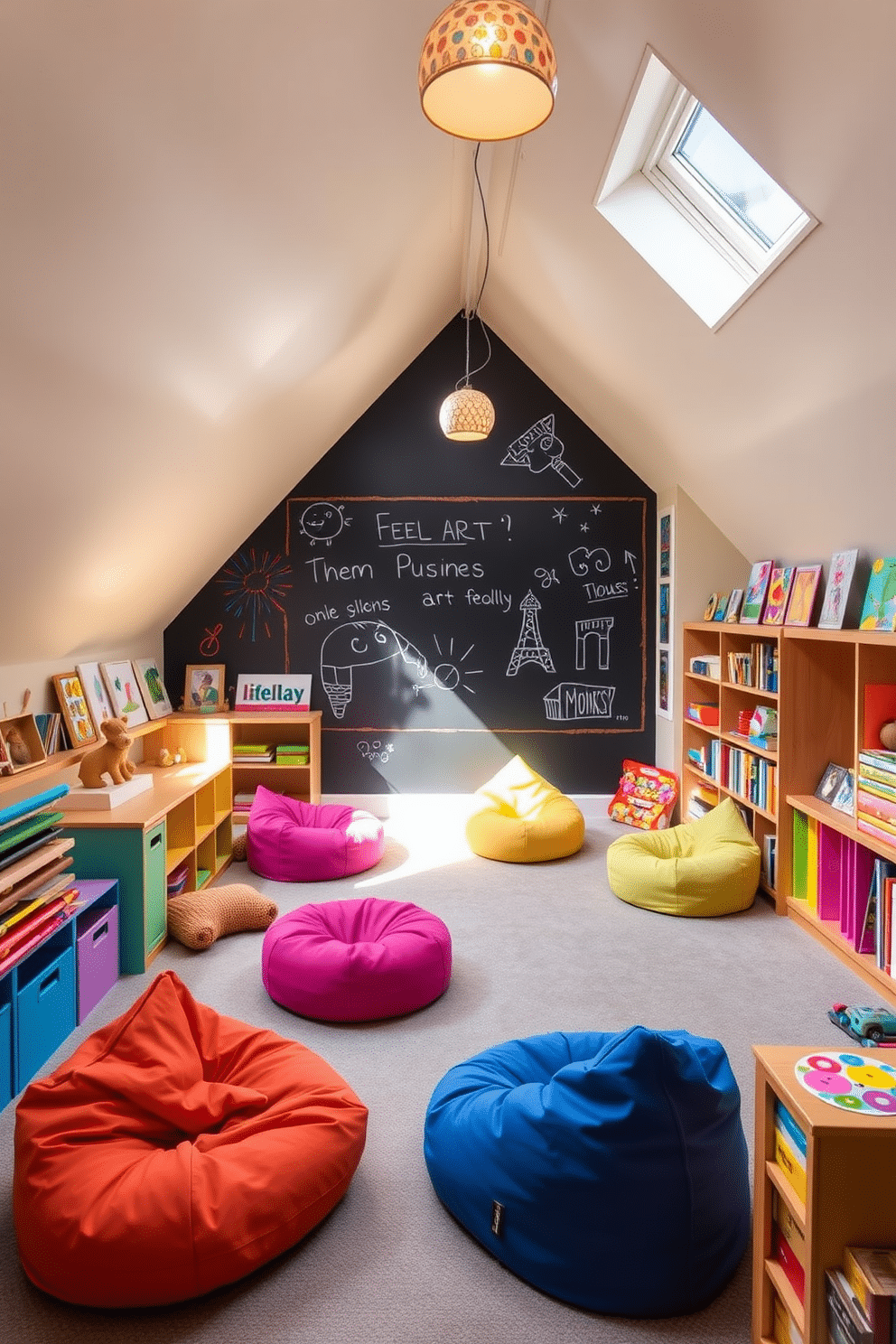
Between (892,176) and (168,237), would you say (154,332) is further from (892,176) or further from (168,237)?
(892,176)

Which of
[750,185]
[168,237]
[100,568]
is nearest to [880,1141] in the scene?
[168,237]

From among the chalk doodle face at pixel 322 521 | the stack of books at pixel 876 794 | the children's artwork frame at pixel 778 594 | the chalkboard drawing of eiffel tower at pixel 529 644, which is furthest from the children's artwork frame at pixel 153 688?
the stack of books at pixel 876 794

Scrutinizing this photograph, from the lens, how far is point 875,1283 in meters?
1.28

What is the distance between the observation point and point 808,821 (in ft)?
12.9

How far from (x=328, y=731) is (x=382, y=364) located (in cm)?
246

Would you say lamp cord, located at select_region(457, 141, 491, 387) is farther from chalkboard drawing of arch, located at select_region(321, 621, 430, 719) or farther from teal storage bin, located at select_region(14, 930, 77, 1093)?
teal storage bin, located at select_region(14, 930, 77, 1093)

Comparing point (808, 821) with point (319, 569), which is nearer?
point (808, 821)

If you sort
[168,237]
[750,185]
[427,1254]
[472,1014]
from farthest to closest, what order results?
1. [750,185]
2. [472,1014]
3. [168,237]
4. [427,1254]

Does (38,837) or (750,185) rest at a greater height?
(750,185)

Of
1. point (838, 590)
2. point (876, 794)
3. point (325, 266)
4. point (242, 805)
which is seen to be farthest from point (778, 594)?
point (242, 805)

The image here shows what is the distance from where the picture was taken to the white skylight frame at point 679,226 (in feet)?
11.1

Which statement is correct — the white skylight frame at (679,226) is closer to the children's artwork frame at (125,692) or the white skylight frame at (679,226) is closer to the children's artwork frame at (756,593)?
the children's artwork frame at (756,593)

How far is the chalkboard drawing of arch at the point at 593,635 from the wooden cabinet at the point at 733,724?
690 mm

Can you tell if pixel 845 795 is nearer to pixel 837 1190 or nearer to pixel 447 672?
pixel 837 1190
